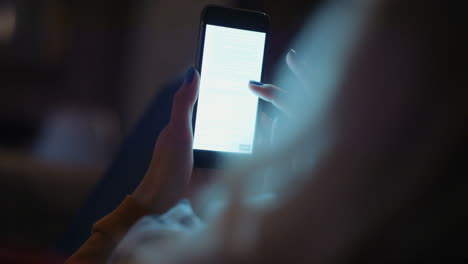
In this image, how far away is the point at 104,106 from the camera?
2.22ft

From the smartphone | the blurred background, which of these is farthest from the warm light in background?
the smartphone

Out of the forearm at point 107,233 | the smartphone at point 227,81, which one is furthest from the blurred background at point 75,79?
the forearm at point 107,233

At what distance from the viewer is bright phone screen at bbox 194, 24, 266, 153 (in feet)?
1.66

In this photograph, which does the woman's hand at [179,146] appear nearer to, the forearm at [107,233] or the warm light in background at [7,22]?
the forearm at [107,233]

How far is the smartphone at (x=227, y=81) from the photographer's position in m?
0.50

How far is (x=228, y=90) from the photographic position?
1.69 feet

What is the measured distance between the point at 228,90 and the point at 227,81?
0.01 meters

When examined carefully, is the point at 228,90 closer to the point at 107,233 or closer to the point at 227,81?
the point at 227,81

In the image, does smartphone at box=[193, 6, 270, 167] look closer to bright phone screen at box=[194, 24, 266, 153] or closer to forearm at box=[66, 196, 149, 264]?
bright phone screen at box=[194, 24, 266, 153]

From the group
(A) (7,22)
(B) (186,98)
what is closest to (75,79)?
(A) (7,22)

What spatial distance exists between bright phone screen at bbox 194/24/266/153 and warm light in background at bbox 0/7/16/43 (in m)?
0.40

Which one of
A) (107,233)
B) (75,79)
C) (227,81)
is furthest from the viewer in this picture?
(75,79)

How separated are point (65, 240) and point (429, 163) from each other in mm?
551

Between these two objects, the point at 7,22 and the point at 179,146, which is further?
the point at 7,22
